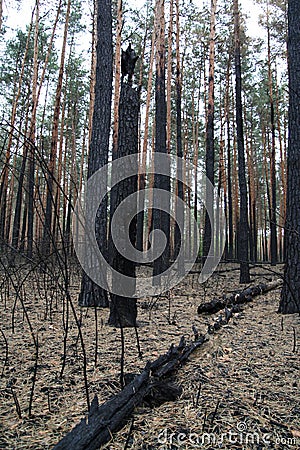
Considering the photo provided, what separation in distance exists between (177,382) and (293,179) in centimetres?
329

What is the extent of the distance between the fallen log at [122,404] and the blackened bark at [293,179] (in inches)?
99.2

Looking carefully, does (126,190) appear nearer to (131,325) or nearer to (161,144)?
(131,325)

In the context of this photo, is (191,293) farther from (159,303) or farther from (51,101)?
(51,101)

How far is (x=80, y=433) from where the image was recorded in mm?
1364

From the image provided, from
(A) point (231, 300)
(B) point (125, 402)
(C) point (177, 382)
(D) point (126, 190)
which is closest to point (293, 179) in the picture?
(A) point (231, 300)

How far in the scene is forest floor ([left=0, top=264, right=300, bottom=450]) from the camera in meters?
1.57

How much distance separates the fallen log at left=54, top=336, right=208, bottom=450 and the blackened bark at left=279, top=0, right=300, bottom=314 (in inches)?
99.2

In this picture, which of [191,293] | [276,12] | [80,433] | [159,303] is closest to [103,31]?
[159,303]

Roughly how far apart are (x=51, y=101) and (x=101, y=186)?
1505 centimetres

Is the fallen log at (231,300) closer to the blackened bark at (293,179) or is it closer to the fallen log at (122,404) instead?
the blackened bark at (293,179)

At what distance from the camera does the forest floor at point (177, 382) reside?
5.14ft

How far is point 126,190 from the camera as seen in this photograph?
355 centimetres

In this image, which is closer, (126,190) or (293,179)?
(126,190)

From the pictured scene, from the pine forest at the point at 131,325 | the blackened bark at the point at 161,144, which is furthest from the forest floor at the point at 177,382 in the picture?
the blackened bark at the point at 161,144
